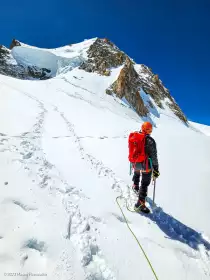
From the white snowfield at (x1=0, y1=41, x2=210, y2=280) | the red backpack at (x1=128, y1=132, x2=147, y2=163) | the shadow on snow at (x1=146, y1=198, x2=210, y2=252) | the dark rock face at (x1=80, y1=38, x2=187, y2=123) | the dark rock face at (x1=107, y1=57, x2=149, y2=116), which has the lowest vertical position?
the white snowfield at (x1=0, y1=41, x2=210, y2=280)

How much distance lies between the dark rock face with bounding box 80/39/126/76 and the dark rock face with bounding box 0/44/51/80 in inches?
717

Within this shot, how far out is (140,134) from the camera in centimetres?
441

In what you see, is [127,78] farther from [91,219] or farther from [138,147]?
[91,219]

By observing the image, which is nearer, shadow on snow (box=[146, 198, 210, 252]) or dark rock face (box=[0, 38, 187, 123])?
shadow on snow (box=[146, 198, 210, 252])

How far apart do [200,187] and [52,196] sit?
4.35m

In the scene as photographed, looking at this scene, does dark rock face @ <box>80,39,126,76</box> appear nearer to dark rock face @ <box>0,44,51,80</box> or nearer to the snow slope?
the snow slope

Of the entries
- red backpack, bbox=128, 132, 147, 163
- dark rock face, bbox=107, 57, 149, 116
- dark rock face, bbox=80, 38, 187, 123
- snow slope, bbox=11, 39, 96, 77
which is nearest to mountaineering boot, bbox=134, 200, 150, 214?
red backpack, bbox=128, 132, 147, 163

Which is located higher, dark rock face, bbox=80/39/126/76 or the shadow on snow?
dark rock face, bbox=80/39/126/76

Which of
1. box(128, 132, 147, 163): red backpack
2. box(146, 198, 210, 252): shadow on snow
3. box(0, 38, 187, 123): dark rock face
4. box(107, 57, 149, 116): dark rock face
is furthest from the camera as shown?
box(0, 38, 187, 123): dark rock face

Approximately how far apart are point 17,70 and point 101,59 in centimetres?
3015

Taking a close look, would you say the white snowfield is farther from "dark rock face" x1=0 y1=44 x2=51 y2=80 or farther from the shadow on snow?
"dark rock face" x1=0 y1=44 x2=51 y2=80

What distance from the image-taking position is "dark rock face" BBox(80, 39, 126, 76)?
194 ft

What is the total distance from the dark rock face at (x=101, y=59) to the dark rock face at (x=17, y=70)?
18.2 m

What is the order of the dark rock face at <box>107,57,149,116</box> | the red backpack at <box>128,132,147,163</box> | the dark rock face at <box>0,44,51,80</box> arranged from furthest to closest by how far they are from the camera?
the dark rock face at <box>0,44,51,80</box> → the dark rock face at <box>107,57,149,116</box> → the red backpack at <box>128,132,147,163</box>
